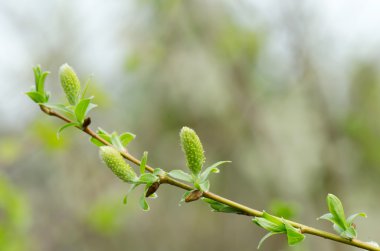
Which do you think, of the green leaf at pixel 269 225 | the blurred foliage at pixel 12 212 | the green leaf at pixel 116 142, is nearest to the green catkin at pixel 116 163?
the green leaf at pixel 116 142

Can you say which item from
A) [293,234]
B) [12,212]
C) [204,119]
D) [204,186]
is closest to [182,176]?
[204,186]

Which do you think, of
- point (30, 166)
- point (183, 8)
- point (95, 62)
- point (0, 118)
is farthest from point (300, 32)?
point (30, 166)

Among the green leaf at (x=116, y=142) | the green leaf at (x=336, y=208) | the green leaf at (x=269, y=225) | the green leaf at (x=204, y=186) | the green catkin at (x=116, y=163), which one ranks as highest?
the green leaf at (x=336, y=208)

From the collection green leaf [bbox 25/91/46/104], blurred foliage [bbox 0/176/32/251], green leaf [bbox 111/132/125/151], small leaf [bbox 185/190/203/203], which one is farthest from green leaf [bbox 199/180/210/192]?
blurred foliage [bbox 0/176/32/251]

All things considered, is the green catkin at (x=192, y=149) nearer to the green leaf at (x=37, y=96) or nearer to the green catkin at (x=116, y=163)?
the green catkin at (x=116, y=163)

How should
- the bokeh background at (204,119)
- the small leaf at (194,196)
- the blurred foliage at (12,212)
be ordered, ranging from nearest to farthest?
the small leaf at (194,196) < the blurred foliage at (12,212) < the bokeh background at (204,119)

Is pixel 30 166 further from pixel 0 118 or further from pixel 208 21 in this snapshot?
pixel 208 21

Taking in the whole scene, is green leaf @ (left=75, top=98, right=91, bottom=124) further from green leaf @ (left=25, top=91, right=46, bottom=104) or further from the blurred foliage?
the blurred foliage

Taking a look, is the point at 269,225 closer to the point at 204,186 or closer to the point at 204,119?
the point at 204,186
